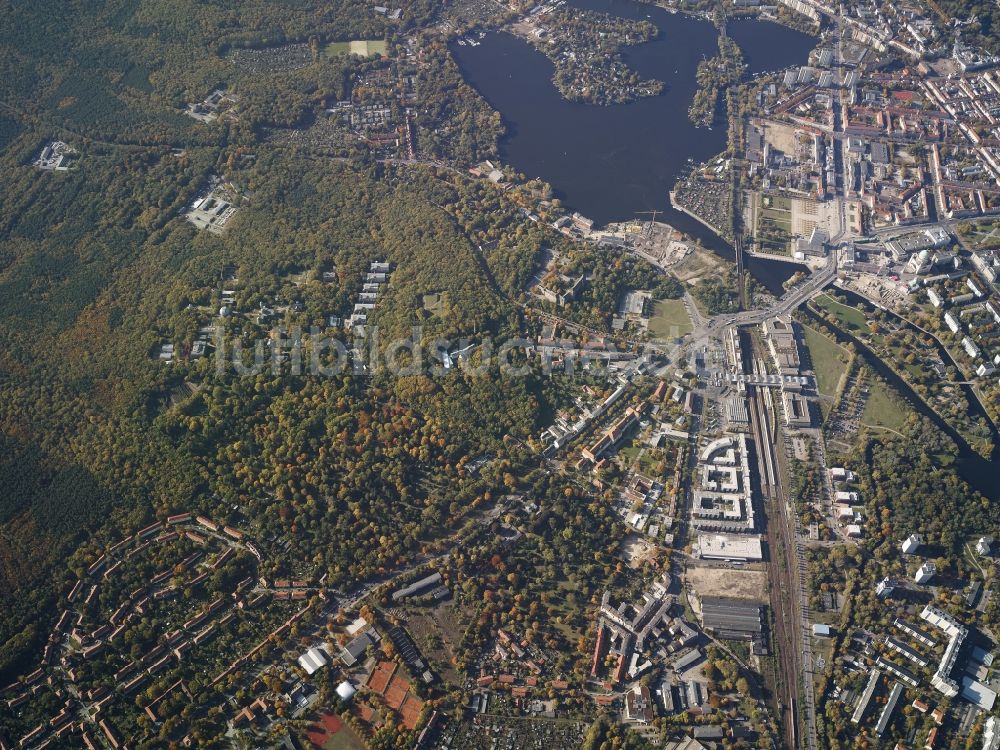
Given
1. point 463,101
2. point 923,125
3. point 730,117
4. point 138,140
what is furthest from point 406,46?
point 923,125

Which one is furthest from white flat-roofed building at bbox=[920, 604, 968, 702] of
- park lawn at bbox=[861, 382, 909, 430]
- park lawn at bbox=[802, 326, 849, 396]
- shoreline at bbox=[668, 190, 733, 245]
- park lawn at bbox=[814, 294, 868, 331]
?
shoreline at bbox=[668, 190, 733, 245]

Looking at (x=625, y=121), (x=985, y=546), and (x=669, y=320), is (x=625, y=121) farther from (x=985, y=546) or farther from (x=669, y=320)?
(x=985, y=546)

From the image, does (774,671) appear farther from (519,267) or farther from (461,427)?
(519,267)

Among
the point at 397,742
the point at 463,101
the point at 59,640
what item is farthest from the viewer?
the point at 463,101

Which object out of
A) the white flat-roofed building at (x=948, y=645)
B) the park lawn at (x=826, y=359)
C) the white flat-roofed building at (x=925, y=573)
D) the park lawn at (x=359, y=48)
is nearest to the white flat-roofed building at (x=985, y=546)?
the white flat-roofed building at (x=925, y=573)

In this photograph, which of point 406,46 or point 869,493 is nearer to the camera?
point 869,493

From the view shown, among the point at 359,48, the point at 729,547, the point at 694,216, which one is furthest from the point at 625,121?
the point at 729,547
